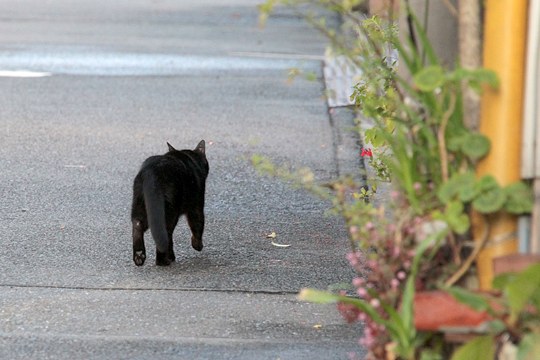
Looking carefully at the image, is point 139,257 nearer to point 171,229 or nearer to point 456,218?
point 171,229

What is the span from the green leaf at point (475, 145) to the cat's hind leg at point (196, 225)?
3.19 metres

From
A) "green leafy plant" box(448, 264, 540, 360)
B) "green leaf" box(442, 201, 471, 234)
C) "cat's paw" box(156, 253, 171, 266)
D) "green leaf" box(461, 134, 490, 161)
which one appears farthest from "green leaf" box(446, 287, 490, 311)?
"cat's paw" box(156, 253, 171, 266)

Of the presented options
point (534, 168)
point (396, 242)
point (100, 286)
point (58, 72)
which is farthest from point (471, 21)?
point (58, 72)

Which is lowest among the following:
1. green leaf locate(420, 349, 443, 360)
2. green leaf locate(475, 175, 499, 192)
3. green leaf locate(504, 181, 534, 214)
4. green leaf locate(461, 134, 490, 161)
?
green leaf locate(420, 349, 443, 360)

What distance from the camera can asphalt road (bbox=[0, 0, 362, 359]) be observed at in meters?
4.96

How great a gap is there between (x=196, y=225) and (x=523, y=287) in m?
3.50

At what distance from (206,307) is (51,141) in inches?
175

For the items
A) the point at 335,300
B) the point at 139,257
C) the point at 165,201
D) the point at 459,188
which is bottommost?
the point at 139,257

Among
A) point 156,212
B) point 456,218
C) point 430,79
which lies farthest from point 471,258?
point 156,212

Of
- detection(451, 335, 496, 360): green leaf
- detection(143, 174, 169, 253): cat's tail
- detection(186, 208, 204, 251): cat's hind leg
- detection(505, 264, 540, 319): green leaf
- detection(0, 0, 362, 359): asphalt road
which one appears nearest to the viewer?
detection(505, 264, 540, 319): green leaf

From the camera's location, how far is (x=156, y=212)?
5773 millimetres

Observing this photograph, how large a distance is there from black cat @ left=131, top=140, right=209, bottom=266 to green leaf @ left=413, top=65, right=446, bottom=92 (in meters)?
2.69

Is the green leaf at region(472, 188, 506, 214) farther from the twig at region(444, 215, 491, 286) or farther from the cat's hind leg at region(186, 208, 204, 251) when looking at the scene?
the cat's hind leg at region(186, 208, 204, 251)

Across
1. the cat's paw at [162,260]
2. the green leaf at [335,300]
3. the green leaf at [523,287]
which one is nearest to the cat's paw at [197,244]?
the cat's paw at [162,260]
